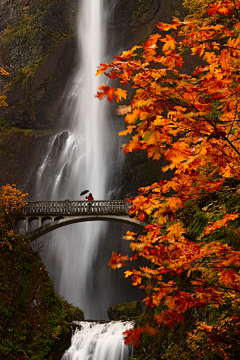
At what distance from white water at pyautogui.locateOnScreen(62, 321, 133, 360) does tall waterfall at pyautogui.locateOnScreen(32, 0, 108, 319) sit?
892cm

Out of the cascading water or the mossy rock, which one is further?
the cascading water

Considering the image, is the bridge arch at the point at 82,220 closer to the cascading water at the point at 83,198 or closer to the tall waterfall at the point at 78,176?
the cascading water at the point at 83,198

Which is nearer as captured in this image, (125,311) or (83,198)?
(125,311)

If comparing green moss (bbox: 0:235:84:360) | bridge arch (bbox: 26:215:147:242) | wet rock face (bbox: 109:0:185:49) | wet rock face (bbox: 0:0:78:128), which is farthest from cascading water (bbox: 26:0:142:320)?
green moss (bbox: 0:235:84:360)

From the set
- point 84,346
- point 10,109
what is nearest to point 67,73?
point 10,109

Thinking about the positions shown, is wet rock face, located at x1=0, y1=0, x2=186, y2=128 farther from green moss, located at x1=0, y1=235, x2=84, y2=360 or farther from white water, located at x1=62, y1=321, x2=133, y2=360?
white water, located at x1=62, y1=321, x2=133, y2=360

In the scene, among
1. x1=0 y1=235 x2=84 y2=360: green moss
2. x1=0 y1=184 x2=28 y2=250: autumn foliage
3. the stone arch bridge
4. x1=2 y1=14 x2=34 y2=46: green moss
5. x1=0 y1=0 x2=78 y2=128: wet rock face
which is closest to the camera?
x1=0 y1=235 x2=84 y2=360: green moss

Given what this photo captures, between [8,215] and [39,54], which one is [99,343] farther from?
[39,54]

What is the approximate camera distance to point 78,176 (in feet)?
96.4

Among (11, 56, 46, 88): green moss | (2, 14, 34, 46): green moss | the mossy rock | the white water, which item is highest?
(2, 14, 34, 46): green moss

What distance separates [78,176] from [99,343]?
15701 mm

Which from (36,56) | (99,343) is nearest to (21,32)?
(36,56)

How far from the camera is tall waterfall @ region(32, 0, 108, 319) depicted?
90.8ft

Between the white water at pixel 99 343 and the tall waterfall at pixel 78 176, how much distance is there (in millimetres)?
8920
